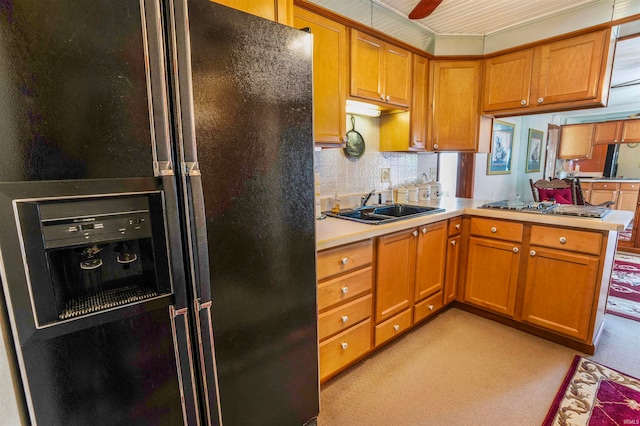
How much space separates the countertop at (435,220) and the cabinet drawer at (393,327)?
2.14 feet

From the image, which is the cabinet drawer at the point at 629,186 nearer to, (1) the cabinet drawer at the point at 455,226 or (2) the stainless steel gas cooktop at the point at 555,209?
(2) the stainless steel gas cooktop at the point at 555,209

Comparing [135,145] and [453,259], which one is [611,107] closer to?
[453,259]

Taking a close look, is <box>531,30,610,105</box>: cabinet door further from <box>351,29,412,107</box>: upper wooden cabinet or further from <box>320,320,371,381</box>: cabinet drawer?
<box>320,320,371,381</box>: cabinet drawer

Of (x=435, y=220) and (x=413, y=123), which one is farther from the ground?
(x=413, y=123)

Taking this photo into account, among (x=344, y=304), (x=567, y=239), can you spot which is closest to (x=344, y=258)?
(x=344, y=304)

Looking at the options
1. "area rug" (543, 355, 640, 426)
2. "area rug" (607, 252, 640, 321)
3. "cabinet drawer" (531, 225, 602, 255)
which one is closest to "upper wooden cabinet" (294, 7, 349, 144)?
"cabinet drawer" (531, 225, 602, 255)

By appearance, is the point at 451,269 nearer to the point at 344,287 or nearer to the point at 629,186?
the point at 344,287

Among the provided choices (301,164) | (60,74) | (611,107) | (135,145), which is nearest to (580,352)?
(301,164)

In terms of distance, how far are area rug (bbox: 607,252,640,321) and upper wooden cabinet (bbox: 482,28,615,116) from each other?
1.87 meters

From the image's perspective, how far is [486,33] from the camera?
2598mm

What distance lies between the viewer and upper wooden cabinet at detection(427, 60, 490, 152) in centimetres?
261

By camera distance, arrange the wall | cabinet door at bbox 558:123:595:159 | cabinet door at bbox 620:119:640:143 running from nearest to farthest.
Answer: the wall → cabinet door at bbox 620:119:640:143 → cabinet door at bbox 558:123:595:159

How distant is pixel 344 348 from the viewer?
1745mm

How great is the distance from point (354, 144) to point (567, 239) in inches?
65.4
